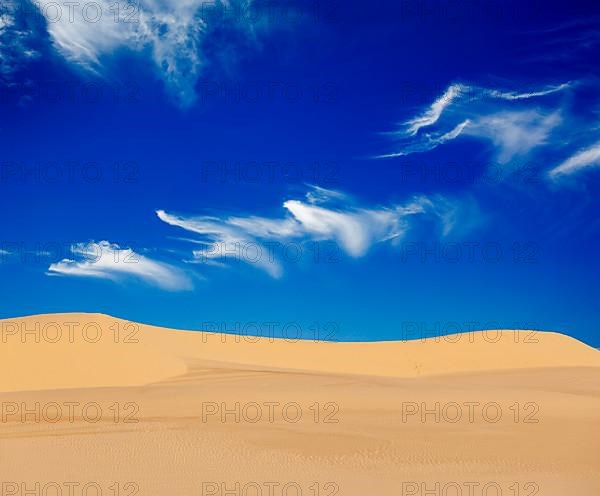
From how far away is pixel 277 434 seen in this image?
13.4 metres

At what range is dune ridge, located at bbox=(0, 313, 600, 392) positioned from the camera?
28484 mm

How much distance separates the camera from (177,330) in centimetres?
4438

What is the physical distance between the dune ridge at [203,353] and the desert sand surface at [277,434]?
221mm

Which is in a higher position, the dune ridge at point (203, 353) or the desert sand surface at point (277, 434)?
the dune ridge at point (203, 353)

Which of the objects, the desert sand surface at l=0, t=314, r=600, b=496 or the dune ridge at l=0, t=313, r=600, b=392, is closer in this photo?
the desert sand surface at l=0, t=314, r=600, b=496

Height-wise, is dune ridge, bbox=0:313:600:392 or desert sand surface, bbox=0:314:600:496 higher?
dune ridge, bbox=0:313:600:392

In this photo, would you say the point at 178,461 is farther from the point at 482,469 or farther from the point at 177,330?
the point at 177,330

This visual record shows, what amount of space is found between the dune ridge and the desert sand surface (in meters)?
0.22

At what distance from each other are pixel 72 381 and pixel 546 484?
23284 mm

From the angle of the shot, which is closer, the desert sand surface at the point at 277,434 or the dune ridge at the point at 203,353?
the desert sand surface at the point at 277,434

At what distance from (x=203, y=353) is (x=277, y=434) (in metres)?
26.5

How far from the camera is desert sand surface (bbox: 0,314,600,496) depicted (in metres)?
9.64

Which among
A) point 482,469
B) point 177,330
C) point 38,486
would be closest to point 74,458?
point 38,486

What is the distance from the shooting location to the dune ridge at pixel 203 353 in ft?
93.5
